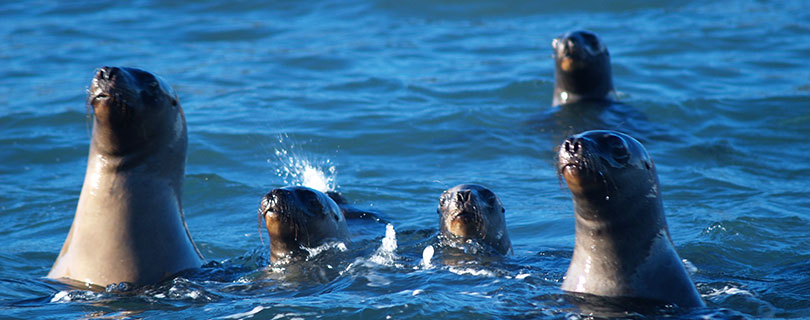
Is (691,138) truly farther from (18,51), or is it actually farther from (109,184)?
(18,51)

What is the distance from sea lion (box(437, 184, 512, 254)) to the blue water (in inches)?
7.7

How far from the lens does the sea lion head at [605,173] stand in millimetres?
4898

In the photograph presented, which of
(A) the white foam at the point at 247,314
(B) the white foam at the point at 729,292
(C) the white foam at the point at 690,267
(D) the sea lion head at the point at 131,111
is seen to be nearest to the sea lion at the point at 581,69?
(C) the white foam at the point at 690,267

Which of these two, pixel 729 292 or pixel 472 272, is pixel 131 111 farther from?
pixel 729 292

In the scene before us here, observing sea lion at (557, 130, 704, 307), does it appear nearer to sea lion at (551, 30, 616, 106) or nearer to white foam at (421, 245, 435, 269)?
white foam at (421, 245, 435, 269)

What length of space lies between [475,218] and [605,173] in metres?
1.96

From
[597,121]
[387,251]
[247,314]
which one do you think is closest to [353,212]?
[387,251]

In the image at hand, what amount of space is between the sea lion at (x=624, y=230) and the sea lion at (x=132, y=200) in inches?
91.2

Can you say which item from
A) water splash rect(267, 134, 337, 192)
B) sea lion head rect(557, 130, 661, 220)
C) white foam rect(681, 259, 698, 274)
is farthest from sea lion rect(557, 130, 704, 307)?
water splash rect(267, 134, 337, 192)

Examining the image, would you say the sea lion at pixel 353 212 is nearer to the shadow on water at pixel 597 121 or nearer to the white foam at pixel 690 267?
the white foam at pixel 690 267

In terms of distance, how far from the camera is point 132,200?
231 inches

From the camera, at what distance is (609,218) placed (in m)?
5.09

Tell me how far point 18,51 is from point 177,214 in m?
10.2

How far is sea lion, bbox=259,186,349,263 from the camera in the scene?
20.6 ft
